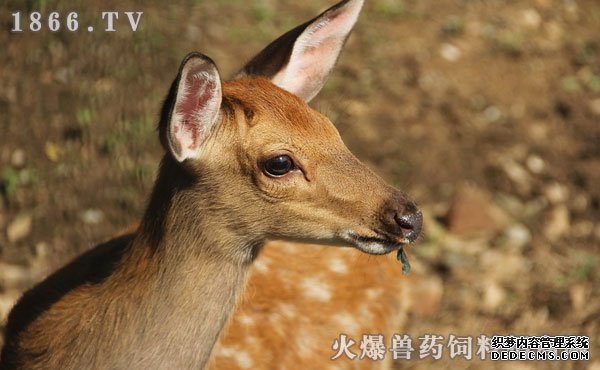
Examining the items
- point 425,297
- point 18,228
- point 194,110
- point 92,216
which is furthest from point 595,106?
point 194,110

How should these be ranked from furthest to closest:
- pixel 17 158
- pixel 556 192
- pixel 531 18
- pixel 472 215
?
1. pixel 531 18
2. pixel 556 192
3. pixel 472 215
4. pixel 17 158

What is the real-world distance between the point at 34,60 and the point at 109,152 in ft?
2.64

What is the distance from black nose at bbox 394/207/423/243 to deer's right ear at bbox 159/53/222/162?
2.07 ft

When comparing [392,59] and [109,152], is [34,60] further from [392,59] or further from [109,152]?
[392,59]

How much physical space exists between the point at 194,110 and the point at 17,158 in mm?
2652

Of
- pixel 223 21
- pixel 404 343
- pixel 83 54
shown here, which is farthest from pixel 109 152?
pixel 404 343

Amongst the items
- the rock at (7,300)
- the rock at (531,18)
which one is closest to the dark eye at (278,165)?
the rock at (7,300)

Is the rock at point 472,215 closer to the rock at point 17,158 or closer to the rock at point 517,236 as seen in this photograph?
the rock at point 517,236

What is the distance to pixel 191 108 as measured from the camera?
9.80ft

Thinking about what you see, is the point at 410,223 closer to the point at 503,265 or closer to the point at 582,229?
the point at 503,265

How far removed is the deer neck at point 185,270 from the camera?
10.4 feet

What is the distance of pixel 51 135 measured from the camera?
5.48m

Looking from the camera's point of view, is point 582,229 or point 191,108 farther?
point 582,229

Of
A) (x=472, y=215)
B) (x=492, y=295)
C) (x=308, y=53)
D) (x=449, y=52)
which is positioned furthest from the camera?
(x=449, y=52)
